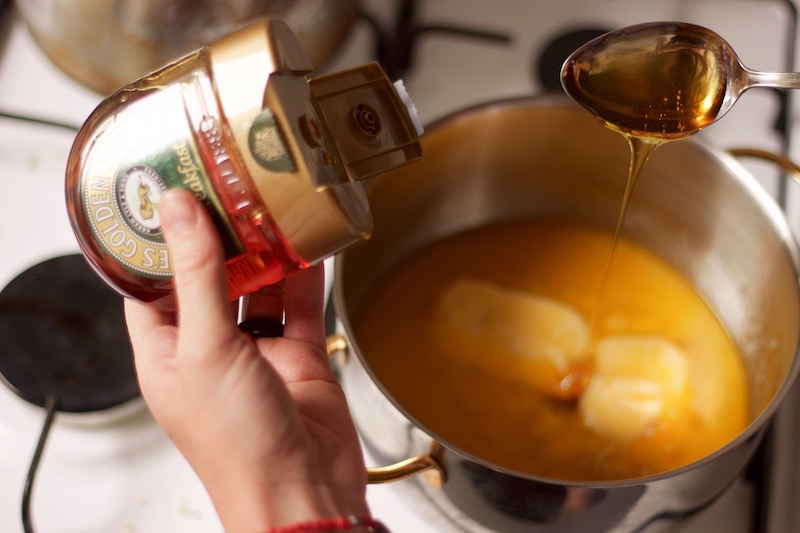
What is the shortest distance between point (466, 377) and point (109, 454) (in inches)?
13.2

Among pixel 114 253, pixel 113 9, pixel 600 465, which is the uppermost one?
pixel 113 9

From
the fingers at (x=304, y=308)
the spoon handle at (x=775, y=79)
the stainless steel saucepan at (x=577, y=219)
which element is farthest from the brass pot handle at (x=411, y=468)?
the spoon handle at (x=775, y=79)

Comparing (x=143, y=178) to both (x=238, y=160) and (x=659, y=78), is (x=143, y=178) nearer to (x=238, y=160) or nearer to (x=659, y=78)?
(x=238, y=160)

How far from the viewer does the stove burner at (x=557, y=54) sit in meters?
0.96

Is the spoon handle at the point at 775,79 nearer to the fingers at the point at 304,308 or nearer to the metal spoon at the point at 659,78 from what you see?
the metal spoon at the point at 659,78

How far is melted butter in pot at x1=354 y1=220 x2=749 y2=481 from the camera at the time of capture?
0.80m

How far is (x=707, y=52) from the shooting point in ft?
2.23

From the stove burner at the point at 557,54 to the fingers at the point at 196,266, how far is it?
0.56 m

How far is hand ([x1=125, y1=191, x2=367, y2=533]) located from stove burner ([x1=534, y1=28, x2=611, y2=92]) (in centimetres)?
53

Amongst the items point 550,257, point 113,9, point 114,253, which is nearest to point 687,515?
point 550,257

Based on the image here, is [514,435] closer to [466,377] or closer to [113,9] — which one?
[466,377]

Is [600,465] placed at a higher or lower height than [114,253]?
lower

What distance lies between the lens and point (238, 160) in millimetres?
497

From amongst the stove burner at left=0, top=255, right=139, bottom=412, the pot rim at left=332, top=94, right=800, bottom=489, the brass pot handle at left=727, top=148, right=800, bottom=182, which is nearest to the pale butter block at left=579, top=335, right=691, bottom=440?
the pot rim at left=332, top=94, right=800, bottom=489
